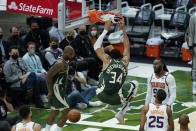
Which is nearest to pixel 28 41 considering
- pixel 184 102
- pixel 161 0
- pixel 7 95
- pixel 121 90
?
pixel 7 95

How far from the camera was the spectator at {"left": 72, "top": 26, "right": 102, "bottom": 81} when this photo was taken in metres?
15.7

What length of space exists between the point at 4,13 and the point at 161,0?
628cm

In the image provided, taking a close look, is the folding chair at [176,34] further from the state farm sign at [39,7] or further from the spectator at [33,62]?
→ the state farm sign at [39,7]

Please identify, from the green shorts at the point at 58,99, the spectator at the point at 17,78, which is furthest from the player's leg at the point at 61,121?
the spectator at the point at 17,78

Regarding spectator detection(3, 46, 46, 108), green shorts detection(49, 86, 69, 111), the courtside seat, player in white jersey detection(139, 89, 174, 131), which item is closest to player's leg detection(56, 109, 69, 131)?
green shorts detection(49, 86, 69, 111)

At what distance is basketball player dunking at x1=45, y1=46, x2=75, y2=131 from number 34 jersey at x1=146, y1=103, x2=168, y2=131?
2228 millimetres

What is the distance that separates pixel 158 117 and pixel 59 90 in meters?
2.49

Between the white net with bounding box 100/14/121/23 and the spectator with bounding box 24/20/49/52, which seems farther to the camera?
the spectator with bounding box 24/20/49/52

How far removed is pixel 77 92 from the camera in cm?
1337

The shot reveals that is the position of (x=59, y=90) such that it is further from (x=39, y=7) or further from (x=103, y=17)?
(x=39, y=7)

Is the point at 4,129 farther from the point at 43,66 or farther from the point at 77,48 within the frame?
the point at 77,48

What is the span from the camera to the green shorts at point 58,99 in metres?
10.7

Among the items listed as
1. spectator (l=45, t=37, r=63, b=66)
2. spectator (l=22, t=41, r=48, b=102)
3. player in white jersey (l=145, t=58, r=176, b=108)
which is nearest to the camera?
player in white jersey (l=145, t=58, r=176, b=108)

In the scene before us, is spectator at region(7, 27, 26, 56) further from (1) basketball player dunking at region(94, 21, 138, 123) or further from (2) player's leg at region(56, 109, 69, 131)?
(1) basketball player dunking at region(94, 21, 138, 123)
